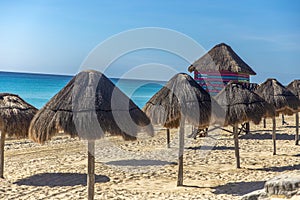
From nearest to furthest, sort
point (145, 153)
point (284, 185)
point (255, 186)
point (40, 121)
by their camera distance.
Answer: point (284, 185)
point (40, 121)
point (255, 186)
point (145, 153)

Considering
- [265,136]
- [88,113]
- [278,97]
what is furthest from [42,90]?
[88,113]

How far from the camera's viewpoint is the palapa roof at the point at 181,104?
795cm

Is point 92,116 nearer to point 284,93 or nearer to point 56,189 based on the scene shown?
point 56,189

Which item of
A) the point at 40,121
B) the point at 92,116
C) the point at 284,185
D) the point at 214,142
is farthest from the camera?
the point at 214,142

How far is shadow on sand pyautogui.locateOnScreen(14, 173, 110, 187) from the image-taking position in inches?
344

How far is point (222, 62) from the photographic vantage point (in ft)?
58.9

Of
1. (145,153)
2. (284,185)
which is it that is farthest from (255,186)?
(145,153)

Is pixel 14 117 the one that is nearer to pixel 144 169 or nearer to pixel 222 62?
pixel 144 169

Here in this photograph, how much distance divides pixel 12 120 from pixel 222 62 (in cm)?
1133

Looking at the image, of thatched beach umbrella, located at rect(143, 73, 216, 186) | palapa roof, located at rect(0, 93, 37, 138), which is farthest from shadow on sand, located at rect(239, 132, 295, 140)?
palapa roof, located at rect(0, 93, 37, 138)

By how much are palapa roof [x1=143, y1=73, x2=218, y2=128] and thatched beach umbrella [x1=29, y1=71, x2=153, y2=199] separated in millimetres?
1757

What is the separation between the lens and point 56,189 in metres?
8.24

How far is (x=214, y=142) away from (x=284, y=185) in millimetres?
11139

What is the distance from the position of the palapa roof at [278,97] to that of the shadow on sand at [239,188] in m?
5.38
